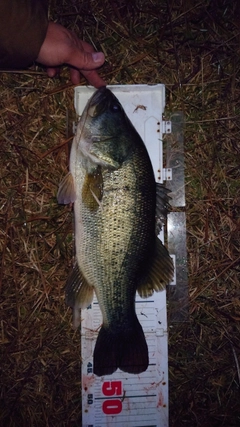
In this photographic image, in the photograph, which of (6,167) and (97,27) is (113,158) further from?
(97,27)

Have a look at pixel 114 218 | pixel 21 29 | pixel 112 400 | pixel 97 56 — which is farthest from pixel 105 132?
pixel 112 400

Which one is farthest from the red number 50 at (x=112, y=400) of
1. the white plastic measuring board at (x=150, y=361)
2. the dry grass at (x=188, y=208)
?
the dry grass at (x=188, y=208)

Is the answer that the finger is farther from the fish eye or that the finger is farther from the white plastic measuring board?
the fish eye

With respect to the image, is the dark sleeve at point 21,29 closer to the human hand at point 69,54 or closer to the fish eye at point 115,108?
the human hand at point 69,54

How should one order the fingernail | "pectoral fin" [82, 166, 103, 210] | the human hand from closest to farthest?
1. "pectoral fin" [82, 166, 103, 210]
2. the human hand
3. the fingernail

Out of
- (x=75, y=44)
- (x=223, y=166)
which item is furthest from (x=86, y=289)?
(x=75, y=44)

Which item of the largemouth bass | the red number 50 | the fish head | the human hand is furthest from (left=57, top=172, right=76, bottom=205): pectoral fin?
the red number 50

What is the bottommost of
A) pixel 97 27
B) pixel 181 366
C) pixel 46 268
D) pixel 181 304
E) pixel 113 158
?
pixel 181 366
